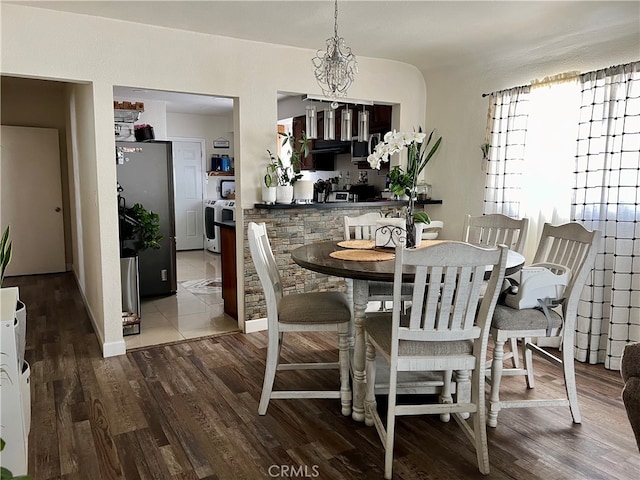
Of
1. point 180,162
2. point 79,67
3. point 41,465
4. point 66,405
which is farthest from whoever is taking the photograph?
point 180,162

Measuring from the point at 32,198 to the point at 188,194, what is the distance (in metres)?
2.44

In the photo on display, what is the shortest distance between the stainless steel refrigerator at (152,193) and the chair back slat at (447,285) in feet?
11.9

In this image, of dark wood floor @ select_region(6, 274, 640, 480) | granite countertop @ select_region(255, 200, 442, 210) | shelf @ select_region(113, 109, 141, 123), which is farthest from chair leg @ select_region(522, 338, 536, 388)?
shelf @ select_region(113, 109, 141, 123)

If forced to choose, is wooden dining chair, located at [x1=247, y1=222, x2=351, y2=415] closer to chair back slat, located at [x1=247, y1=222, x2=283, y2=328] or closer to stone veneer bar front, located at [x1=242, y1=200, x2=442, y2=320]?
chair back slat, located at [x1=247, y1=222, x2=283, y2=328]

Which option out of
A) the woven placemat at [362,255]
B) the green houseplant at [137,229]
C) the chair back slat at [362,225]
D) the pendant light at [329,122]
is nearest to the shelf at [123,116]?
the green houseplant at [137,229]

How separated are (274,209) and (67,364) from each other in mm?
1854

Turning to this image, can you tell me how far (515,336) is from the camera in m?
2.39

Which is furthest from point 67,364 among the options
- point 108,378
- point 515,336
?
point 515,336

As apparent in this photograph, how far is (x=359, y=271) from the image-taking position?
2156mm

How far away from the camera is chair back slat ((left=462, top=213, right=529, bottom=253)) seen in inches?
122

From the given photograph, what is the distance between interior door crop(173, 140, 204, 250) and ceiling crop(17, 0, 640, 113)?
186 inches

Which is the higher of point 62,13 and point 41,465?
point 62,13

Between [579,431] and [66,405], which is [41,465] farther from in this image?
[579,431]

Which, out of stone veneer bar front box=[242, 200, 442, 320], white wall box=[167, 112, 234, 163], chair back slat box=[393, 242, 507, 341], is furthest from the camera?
white wall box=[167, 112, 234, 163]
